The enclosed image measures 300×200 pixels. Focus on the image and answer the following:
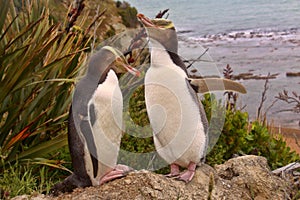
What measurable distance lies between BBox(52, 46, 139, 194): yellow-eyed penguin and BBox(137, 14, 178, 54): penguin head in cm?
23

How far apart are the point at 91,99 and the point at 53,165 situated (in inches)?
46.5

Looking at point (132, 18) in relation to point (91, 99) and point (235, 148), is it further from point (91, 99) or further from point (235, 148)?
point (91, 99)

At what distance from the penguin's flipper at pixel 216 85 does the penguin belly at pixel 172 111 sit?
64 mm

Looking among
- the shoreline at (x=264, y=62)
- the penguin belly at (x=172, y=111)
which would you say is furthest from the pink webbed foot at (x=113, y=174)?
the shoreline at (x=264, y=62)

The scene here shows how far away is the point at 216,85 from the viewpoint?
3.12m

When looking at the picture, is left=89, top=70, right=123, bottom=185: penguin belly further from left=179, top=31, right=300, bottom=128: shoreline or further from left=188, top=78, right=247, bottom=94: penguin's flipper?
left=179, top=31, right=300, bottom=128: shoreline

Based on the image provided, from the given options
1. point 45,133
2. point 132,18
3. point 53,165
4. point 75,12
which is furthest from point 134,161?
point 132,18

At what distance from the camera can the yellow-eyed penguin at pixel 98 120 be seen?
2.99m

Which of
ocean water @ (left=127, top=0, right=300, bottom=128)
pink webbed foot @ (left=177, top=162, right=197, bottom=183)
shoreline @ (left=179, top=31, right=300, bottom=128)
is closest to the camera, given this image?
pink webbed foot @ (left=177, top=162, right=197, bottom=183)

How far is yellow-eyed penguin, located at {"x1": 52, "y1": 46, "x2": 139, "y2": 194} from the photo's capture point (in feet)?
9.82

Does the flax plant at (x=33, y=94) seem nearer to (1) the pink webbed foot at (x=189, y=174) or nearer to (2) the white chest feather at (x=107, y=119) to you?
(2) the white chest feather at (x=107, y=119)

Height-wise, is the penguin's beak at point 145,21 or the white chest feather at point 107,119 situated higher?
the penguin's beak at point 145,21

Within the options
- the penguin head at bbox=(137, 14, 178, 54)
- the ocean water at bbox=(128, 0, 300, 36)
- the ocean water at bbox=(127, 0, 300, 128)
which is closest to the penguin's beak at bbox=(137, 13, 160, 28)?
the penguin head at bbox=(137, 14, 178, 54)

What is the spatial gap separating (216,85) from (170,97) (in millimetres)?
269
